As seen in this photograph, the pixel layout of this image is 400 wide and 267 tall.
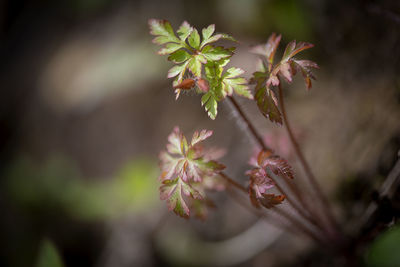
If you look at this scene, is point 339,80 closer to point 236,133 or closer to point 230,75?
point 236,133

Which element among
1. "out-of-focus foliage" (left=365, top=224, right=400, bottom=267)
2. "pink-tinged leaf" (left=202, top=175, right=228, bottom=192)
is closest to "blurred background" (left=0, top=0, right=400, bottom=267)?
"out-of-focus foliage" (left=365, top=224, right=400, bottom=267)

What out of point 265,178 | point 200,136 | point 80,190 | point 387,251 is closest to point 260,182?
point 265,178

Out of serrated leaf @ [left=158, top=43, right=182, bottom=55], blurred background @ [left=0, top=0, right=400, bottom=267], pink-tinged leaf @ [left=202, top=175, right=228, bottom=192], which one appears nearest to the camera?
serrated leaf @ [left=158, top=43, right=182, bottom=55]

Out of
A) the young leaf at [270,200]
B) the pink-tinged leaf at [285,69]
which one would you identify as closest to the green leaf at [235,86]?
the pink-tinged leaf at [285,69]

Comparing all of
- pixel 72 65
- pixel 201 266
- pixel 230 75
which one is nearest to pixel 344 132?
pixel 230 75

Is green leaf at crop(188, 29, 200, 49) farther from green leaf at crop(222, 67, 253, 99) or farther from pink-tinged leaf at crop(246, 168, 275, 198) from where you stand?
pink-tinged leaf at crop(246, 168, 275, 198)

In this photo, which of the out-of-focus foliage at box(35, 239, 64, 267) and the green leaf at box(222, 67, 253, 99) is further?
the out-of-focus foliage at box(35, 239, 64, 267)

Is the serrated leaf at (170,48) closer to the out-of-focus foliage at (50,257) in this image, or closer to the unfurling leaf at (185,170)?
the unfurling leaf at (185,170)

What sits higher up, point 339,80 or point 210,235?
point 339,80
